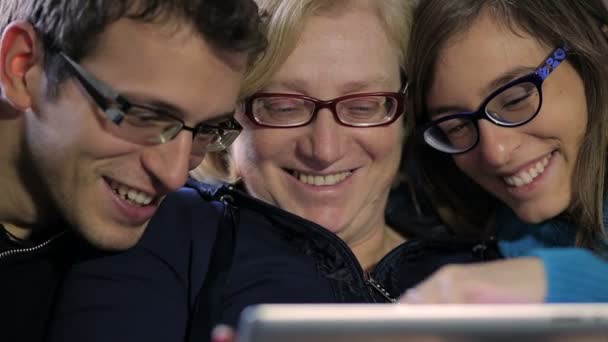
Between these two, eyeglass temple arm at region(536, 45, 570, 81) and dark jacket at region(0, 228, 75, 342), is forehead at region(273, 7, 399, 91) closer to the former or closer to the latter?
eyeglass temple arm at region(536, 45, 570, 81)

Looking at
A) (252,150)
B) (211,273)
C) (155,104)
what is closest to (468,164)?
(252,150)

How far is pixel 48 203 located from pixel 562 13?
1.14 meters

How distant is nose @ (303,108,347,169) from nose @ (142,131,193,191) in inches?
12.6

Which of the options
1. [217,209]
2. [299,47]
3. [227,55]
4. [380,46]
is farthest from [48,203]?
[380,46]

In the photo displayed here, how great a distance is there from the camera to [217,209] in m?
1.65

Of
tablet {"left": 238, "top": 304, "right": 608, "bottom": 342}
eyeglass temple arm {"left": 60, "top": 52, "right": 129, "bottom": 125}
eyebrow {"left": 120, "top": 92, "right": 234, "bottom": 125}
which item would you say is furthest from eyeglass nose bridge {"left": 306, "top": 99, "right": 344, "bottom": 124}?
tablet {"left": 238, "top": 304, "right": 608, "bottom": 342}

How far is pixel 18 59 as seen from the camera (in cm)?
136

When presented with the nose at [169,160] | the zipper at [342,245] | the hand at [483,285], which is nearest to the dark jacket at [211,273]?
the zipper at [342,245]

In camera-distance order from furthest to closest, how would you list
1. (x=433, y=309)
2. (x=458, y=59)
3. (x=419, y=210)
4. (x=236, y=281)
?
(x=419, y=210) → (x=458, y=59) → (x=236, y=281) → (x=433, y=309)

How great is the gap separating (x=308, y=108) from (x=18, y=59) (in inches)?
22.4

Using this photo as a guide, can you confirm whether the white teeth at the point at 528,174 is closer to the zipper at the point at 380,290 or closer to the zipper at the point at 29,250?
the zipper at the point at 380,290

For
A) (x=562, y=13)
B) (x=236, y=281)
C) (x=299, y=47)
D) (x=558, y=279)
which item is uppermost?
(x=562, y=13)

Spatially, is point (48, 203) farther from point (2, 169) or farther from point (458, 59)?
point (458, 59)

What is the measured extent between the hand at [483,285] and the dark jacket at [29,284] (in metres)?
0.72
